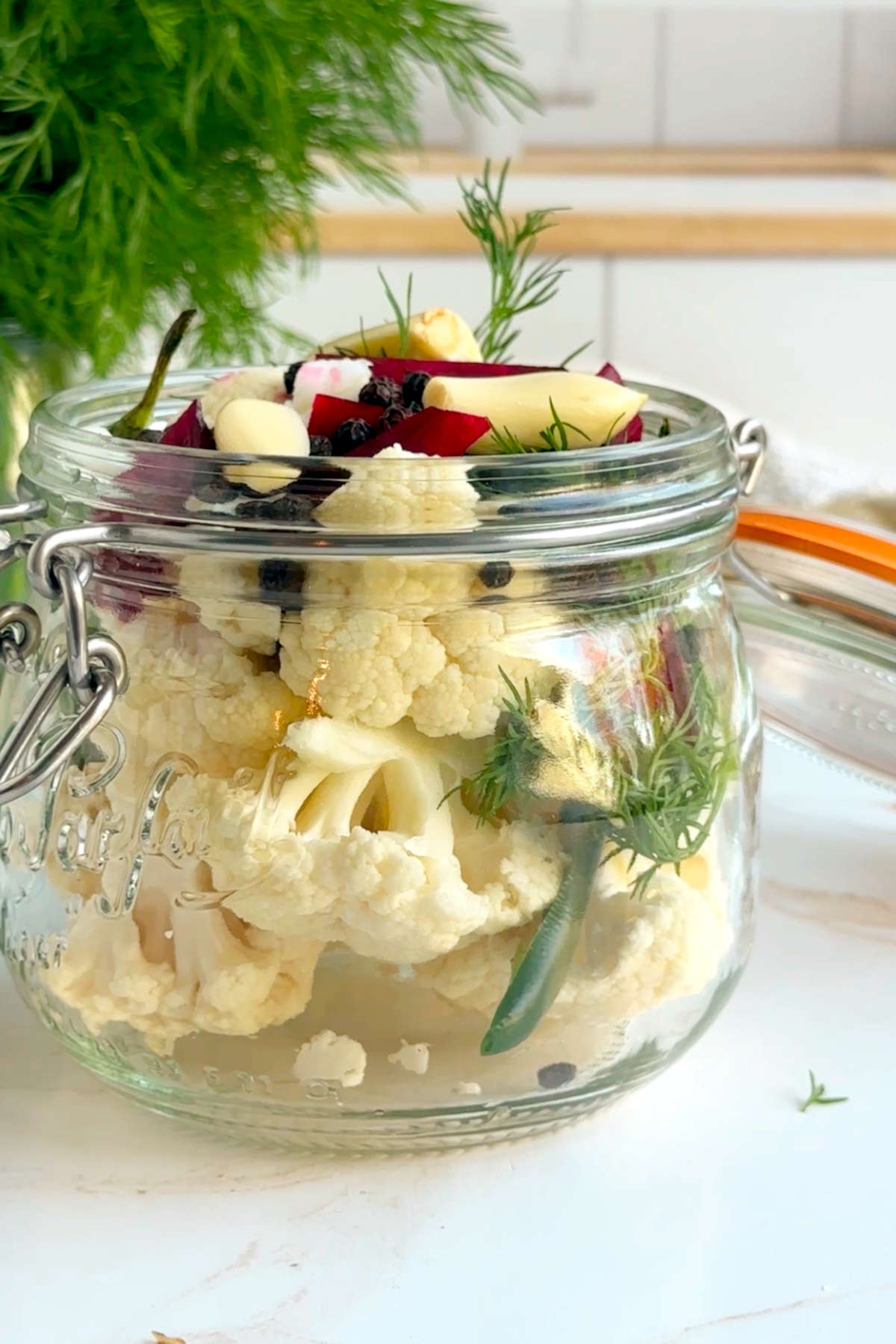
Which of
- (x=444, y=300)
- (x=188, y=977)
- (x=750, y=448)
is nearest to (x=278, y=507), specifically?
(x=188, y=977)

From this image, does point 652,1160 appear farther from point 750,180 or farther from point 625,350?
point 750,180

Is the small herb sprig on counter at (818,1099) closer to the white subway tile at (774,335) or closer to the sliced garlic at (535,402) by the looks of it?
the sliced garlic at (535,402)

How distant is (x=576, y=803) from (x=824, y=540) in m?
0.23

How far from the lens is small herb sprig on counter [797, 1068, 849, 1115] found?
0.50 meters

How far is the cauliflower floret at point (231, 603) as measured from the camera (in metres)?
0.42

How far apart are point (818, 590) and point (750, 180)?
163cm

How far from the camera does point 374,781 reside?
42cm

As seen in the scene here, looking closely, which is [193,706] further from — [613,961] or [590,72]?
[590,72]

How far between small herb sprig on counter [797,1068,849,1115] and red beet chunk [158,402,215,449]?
27 centimetres

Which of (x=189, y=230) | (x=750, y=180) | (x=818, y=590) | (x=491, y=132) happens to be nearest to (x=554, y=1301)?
(x=818, y=590)

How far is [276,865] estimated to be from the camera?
0.41 meters

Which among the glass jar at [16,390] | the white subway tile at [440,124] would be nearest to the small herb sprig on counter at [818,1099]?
the glass jar at [16,390]

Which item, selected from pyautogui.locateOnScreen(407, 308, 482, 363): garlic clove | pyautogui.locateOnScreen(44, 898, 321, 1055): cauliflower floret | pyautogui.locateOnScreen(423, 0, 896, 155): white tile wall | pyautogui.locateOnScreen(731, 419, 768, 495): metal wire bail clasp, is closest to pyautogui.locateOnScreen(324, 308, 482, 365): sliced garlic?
pyautogui.locateOnScreen(407, 308, 482, 363): garlic clove

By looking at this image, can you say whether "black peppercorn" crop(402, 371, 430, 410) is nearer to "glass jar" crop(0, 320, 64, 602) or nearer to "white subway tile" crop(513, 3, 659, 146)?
"glass jar" crop(0, 320, 64, 602)
